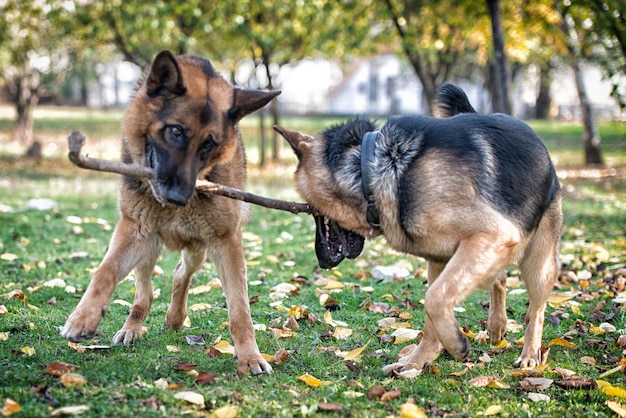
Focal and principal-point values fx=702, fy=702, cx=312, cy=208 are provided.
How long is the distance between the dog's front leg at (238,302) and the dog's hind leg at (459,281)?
1.14 m

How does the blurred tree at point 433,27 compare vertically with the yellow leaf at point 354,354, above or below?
above

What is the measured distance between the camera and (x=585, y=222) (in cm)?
1143

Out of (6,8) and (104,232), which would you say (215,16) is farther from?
(104,232)

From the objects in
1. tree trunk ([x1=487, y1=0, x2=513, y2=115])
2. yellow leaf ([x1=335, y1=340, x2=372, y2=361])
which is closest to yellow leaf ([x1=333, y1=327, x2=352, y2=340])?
yellow leaf ([x1=335, y1=340, x2=372, y2=361])

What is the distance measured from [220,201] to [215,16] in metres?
14.2

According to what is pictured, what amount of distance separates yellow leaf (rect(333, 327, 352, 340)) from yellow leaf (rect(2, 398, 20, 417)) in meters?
2.54

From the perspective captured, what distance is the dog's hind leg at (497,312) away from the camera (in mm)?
5352

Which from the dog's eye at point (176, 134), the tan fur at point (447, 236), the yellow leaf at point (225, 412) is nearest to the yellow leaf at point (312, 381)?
the tan fur at point (447, 236)

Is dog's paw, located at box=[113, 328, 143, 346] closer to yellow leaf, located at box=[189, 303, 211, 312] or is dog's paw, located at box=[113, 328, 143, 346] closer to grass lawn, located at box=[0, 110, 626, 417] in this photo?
grass lawn, located at box=[0, 110, 626, 417]

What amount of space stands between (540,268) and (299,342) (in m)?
1.87

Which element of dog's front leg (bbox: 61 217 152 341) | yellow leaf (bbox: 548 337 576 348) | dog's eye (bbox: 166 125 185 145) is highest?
dog's eye (bbox: 166 125 185 145)

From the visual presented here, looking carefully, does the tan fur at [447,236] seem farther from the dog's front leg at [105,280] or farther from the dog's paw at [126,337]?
the dog's paw at [126,337]

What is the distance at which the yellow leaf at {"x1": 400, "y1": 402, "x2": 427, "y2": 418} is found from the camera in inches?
148

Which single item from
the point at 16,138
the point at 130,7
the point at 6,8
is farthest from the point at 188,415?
the point at 16,138
